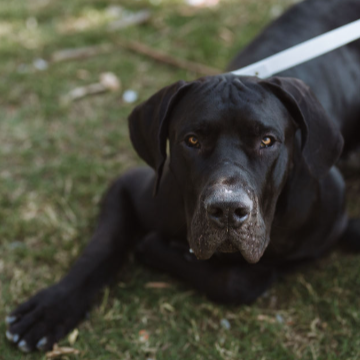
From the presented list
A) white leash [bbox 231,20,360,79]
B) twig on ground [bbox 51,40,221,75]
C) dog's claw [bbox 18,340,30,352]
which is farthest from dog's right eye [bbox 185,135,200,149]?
twig on ground [bbox 51,40,221,75]

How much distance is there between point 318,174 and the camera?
2684 mm

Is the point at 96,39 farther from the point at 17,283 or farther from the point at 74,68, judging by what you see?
the point at 17,283

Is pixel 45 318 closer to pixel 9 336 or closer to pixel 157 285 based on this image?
pixel 9 336

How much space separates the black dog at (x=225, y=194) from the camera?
2406 mm

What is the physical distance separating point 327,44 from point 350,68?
836mm

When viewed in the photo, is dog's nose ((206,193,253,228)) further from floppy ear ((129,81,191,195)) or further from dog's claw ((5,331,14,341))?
dog's claw ((5,331,14,341))

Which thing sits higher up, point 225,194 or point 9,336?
point 225,194

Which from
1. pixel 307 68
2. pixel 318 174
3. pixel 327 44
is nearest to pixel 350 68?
pixel 307 68

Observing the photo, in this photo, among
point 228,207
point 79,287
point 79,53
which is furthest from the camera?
point 79,53

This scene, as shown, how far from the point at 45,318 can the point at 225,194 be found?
4.10 feet

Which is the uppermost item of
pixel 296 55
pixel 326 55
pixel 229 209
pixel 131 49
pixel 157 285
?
pixel 296 55

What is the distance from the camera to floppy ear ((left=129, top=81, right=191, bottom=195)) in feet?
8.81

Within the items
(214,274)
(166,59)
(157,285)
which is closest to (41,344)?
(157,285)

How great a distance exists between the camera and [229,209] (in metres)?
2.24
